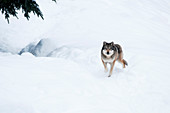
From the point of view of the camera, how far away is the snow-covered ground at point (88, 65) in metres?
3.99

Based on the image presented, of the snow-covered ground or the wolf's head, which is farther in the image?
the wolf's head

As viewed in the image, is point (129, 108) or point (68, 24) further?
point (68, 24)

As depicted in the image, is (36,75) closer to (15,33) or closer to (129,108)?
(129,108)

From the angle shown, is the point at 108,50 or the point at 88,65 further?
the point at 88,65

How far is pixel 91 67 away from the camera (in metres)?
6.90

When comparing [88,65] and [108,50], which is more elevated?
[108,50]

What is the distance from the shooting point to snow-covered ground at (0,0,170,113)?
399cm

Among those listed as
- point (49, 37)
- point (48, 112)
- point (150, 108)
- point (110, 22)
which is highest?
point (110, 22)

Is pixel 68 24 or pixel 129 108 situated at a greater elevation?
pixel 68 24

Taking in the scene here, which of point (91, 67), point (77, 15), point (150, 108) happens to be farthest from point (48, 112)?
point (77, 15)

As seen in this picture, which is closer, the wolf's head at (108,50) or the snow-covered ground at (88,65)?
the snow-covered ground at (88,65)

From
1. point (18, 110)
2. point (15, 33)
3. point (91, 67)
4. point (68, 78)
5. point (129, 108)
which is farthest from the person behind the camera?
point (15, 33)

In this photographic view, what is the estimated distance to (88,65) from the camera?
707cm

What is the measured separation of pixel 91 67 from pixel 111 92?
194cm
